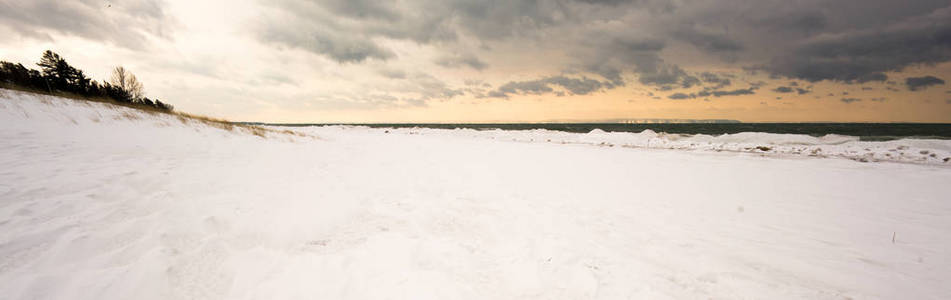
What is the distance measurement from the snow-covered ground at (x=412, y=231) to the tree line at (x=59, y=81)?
7168 millimetres

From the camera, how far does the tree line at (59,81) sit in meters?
10.5

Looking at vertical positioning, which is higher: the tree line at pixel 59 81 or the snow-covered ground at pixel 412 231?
the tree line at pixel 59 81

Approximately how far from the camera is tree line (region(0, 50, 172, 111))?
1048 centimetres

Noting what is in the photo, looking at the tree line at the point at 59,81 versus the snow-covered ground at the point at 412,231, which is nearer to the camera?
the snow-covered ground at the point at 412,231

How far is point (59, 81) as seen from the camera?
13289mm

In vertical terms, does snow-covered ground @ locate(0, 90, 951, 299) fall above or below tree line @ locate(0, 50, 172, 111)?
below

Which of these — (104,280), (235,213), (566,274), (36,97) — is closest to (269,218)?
(235,213)

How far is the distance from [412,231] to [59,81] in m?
21.1

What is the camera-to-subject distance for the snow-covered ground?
2.30 metres

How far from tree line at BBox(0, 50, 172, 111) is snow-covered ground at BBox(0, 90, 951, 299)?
282 inches

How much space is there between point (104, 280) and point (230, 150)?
600cm

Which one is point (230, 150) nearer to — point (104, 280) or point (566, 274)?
point (104, 280)

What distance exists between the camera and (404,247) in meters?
3.07

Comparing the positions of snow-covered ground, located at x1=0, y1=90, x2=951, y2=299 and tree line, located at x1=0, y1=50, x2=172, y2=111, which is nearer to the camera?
snow-covered ground, located at x1=0, y1=90, x2=951, y2=299
